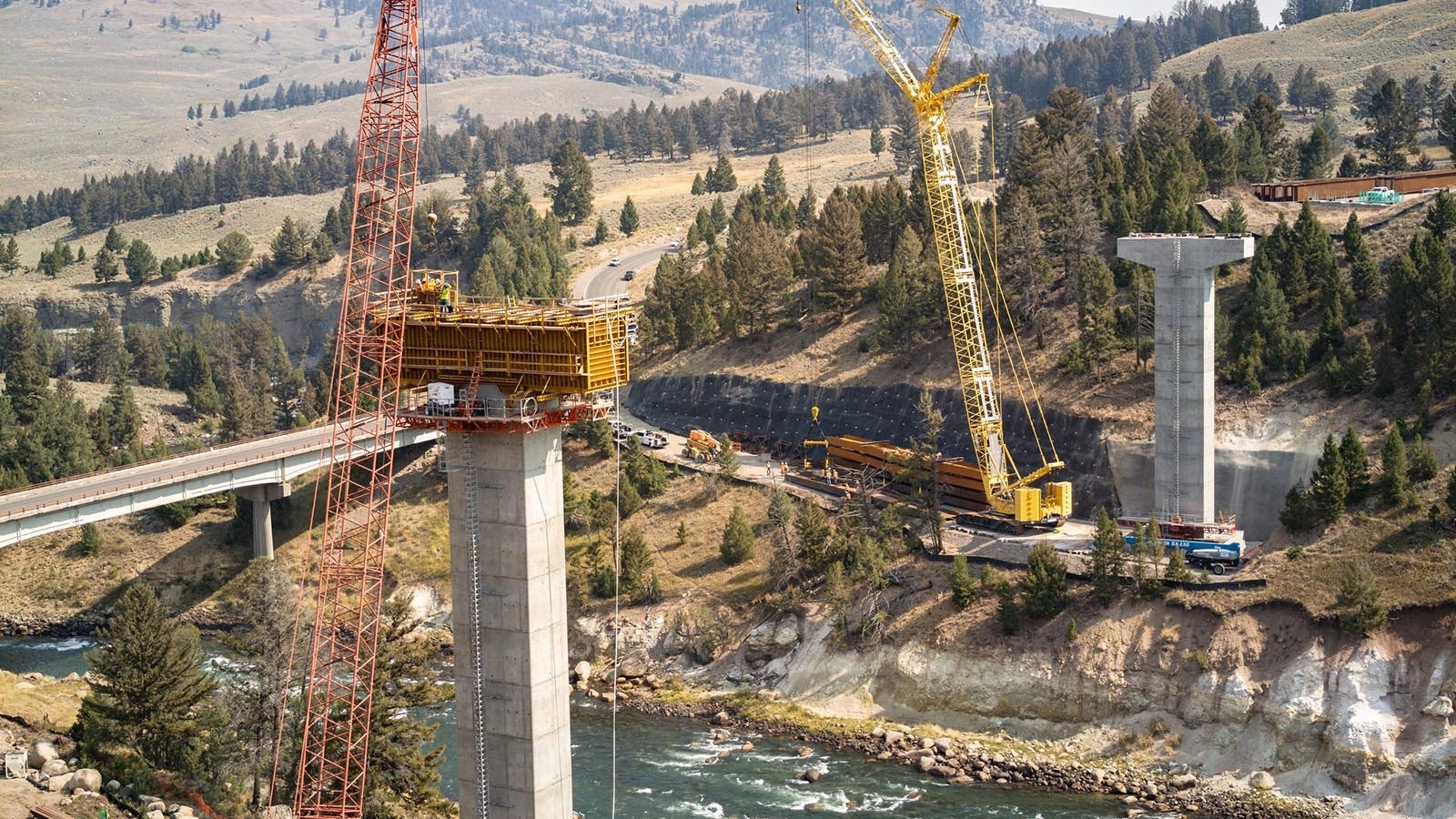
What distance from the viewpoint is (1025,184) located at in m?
125

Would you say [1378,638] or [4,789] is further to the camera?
[1378,638]

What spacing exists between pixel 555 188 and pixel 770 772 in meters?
125

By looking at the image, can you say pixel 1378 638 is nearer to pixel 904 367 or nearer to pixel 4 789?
pixel 904 367

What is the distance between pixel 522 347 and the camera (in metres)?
56.5

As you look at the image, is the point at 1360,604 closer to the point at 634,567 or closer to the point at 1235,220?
the point at 1235,220

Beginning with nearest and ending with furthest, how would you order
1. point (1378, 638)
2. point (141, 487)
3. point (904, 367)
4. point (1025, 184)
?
point (1378, 638)
point (141, 487)
point (904, 367)
point (1025, 184)

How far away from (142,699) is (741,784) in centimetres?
2657

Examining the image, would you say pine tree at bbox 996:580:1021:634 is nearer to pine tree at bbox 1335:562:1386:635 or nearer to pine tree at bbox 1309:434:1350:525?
pine tree at bbox 1309:434:1350:525

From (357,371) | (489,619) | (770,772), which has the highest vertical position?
(357,371)

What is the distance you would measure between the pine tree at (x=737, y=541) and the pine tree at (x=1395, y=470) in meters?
35.5

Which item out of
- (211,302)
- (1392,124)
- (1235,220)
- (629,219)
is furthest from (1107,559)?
(211,302)

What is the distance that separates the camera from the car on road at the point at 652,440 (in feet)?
392

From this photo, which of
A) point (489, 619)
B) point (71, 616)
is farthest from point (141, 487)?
point (489, 619)

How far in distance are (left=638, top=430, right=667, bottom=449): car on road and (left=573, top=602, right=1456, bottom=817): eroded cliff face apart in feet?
89.2
